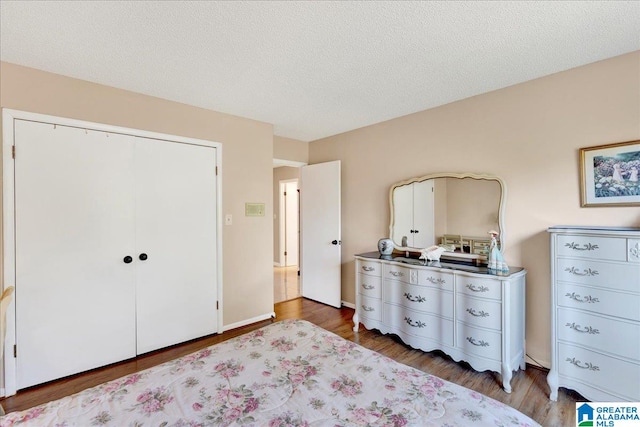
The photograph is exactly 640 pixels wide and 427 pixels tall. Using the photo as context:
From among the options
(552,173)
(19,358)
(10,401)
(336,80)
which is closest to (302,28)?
(336,80)

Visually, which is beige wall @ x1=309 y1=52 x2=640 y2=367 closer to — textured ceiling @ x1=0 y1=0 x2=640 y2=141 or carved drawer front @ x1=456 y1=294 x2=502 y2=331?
textured ceiling @ x1=0 y1=0 x2=640 y2=141

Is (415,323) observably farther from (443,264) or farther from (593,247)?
(593,247)

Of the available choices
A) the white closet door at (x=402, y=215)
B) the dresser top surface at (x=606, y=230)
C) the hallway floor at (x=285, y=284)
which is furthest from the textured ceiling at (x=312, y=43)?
the hallway floor at (x=285, y=284)

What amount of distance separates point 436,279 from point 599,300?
3.39ft

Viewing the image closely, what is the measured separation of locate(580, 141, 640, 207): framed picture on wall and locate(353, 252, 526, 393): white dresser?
76 cm

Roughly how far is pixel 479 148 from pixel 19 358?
4.10 m

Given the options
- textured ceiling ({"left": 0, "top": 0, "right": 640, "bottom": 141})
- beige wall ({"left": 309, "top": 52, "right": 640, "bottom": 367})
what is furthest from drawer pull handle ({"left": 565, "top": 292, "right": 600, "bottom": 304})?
textured ceiling ({"left": 0, "top": 0, "right": 640, "bottom": 141})

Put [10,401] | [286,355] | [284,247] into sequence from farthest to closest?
[284,247] → [10,401] → [286,355]

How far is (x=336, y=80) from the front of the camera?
7.83 ft

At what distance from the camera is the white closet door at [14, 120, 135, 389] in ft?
7.02

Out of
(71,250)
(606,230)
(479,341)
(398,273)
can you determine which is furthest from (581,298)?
(71,250)

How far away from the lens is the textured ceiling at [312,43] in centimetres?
157

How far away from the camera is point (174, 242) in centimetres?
283

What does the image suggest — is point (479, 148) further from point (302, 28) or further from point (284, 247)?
point (284, 247)
